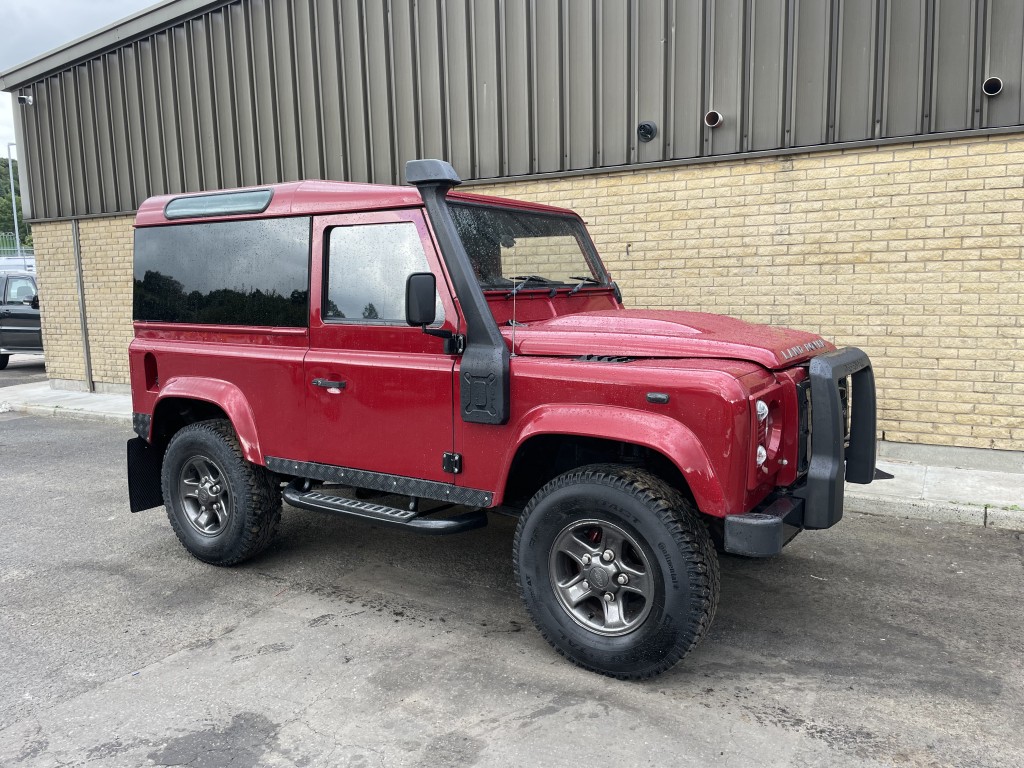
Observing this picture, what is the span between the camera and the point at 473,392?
12.5 feet

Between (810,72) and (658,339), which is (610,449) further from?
(810,72)

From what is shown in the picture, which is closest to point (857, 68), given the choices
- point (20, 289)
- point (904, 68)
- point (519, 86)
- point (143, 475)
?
point (904, 68)

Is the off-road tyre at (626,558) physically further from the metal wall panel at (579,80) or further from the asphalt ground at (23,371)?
the asphalt ground at (23,371)

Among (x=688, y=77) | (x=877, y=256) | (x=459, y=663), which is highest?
(x=688, y=77)

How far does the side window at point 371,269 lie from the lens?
13.4 ft

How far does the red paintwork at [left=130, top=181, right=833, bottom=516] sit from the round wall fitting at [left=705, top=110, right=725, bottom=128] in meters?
3.26

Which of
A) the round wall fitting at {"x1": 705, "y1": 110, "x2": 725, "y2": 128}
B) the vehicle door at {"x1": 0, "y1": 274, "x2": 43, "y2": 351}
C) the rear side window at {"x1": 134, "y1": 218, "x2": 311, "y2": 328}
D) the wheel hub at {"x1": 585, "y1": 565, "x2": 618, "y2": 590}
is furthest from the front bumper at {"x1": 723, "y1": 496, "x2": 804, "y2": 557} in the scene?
the vehicle door at {"x1": 0, "y1": 274, "x2": 43, "y2": 351}

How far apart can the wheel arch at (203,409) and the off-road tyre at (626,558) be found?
188 cm

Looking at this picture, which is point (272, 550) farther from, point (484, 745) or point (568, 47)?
point (568, 47)

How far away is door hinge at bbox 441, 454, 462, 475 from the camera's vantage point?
393 cm

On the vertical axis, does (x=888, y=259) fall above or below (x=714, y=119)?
below

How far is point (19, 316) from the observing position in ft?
51.7

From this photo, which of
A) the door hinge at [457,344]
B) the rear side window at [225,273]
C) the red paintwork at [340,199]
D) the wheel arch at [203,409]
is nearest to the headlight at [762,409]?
the door hinge at [457,344]

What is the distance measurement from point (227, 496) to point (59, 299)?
32.1 ft
